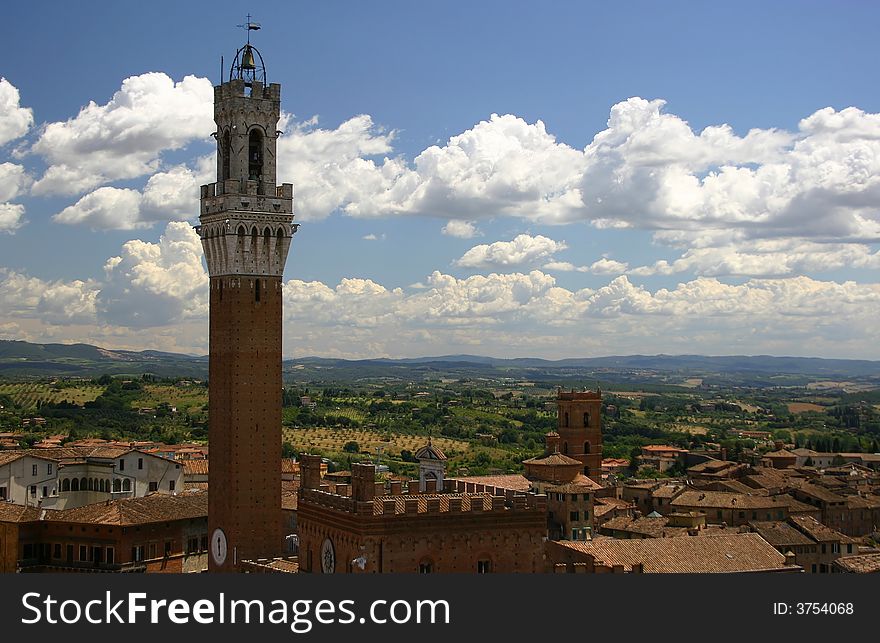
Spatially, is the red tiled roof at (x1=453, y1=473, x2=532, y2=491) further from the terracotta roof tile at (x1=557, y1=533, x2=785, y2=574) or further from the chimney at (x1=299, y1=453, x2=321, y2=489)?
the chimney at (x1=299, y1=453, x2=321, y2=489)

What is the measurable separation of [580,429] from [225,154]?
5366 centimetres

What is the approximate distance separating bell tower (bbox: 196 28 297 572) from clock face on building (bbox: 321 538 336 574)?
8540mm

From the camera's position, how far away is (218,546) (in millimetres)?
58312

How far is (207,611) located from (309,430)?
14879cm

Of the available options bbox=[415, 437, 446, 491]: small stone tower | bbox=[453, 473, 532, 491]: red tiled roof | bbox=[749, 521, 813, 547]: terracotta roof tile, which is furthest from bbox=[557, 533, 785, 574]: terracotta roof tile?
bbox=[453, 473, 532, 491]: red tiled roof

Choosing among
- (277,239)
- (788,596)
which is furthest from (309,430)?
(788,596)

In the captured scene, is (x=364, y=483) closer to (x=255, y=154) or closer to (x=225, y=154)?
(x=255, y=154)

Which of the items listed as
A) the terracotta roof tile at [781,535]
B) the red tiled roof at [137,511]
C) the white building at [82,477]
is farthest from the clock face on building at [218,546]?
the terracotta roof tile at [781,535]

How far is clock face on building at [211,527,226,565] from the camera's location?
190 feet

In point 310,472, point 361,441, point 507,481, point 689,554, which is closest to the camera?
point 310,472

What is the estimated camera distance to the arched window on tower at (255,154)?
2357 inches

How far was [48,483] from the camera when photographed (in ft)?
258

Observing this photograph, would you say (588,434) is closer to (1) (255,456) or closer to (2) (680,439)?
(1) (255,456)

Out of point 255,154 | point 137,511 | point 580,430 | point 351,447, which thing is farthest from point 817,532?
point 351,447
